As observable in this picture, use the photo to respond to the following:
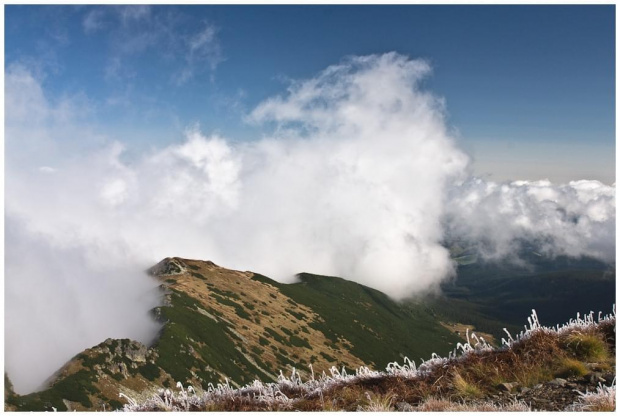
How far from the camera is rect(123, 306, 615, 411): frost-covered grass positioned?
382 inches

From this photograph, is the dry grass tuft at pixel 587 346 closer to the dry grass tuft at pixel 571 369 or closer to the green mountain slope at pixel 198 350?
the dry grass tuft at pixel 571 369

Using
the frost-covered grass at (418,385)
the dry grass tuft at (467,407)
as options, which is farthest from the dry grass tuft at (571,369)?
the dry grass tuft at (467,407)

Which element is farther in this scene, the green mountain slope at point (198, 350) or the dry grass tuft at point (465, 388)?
the green mountain slope at point (198, 350)

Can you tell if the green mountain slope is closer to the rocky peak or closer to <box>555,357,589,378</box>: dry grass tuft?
the rocky peak

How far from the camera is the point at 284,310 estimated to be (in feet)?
645

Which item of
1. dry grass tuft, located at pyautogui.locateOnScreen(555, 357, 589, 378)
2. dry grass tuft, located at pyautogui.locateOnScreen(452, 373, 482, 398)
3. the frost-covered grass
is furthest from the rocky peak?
dry grass tuft, located at pyautogui.locateOnScreen(555, 357, 589, 378)

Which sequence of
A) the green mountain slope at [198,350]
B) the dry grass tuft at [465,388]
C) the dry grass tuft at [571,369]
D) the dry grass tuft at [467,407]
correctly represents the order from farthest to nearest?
the green mountain slope at [198,350] → the dry grass tuft at [571,369] → the dry grass tuft at [465,388] → the dry grass tuft at [467,407]

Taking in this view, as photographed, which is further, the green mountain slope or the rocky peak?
the rocky peak

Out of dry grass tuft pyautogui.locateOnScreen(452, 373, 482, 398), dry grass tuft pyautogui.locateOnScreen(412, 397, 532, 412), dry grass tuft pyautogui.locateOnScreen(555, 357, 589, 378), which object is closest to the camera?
dry grass tuft pyautogui.locateOnScreen(412, 397, 532, 412)

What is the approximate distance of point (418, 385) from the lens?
1034 centimetres

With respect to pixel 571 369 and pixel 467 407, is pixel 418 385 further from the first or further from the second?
pixel 571 369

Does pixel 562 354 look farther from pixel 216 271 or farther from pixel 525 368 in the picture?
pixel 216 271

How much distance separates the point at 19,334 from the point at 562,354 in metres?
149

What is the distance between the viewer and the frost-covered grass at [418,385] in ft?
31.8
